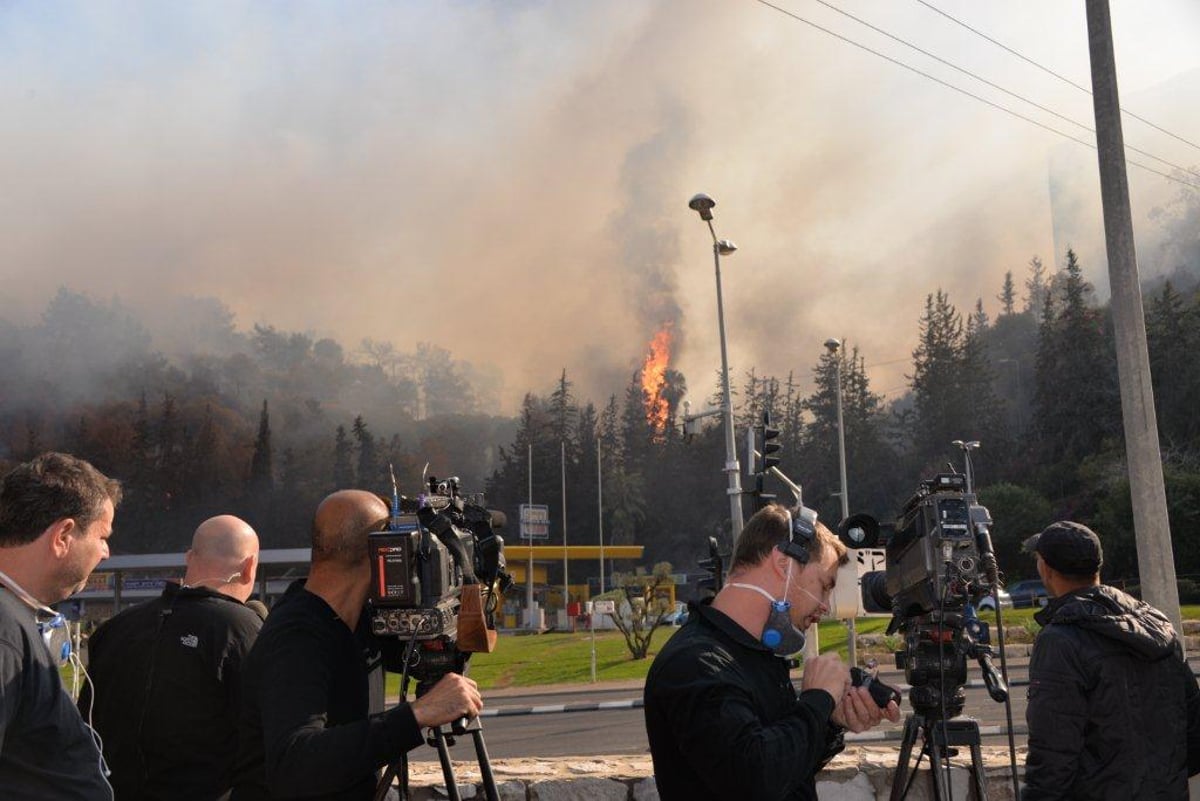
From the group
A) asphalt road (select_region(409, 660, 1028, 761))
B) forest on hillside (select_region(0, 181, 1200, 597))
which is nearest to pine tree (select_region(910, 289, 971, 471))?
forest on hillside (select_region(0, 181, 1200, 597))

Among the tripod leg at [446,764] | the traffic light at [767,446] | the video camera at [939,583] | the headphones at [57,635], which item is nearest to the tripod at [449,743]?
the tripod leg at [446,764]

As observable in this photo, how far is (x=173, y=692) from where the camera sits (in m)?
3.78

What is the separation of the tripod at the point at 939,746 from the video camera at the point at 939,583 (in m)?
0.06

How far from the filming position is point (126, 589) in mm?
74062

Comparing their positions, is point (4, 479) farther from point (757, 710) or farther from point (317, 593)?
point (757, 710)

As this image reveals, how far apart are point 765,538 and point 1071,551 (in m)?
1.70

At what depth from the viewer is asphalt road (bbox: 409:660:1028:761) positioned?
13516 millimetres

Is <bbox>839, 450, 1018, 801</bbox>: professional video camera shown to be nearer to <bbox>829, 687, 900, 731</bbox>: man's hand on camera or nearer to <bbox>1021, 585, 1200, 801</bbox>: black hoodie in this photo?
<bbox>1021, 585, 1200, 801</bbox>: black hoodie

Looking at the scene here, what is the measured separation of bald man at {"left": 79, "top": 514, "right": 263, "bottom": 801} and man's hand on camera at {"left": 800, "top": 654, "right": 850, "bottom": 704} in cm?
211

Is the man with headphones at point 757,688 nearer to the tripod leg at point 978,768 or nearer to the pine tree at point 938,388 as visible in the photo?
the tripod leg at point 978,768

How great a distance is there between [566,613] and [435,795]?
5910cm

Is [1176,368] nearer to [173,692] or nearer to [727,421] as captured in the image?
[727,421]

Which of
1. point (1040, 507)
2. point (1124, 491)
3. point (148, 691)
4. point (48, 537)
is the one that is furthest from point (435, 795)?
point (1040, 507)

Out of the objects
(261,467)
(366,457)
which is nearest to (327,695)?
(366,457)
